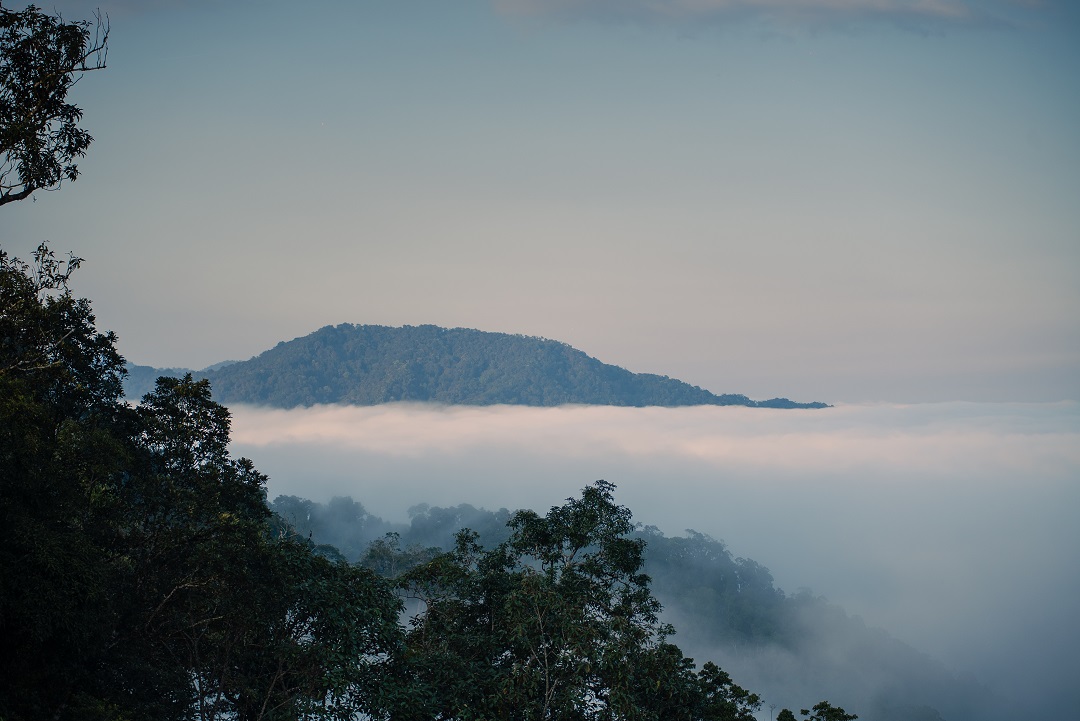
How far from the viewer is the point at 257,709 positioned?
13320 mm

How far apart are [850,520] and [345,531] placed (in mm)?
128198

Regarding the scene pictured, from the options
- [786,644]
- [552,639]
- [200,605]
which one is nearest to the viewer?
[200,605]

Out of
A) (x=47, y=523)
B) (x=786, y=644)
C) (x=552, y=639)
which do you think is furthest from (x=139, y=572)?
(x=786, y=644)

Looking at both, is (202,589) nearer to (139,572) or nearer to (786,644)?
(139,572)

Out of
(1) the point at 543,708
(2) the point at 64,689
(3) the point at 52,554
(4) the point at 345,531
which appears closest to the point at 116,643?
(2) the point at 64,689

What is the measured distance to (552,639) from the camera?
14.0 meters

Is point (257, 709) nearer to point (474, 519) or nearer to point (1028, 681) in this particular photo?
point (474, 519)

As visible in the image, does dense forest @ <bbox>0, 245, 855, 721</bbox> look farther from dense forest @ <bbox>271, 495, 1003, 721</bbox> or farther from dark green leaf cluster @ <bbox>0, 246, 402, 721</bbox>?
dense forest @ <bbox>271, 495, 1003, 721</bbox>

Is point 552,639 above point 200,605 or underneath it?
underneath

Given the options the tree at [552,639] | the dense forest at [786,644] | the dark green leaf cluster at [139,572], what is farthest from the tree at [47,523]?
the dense forest at [786,644]

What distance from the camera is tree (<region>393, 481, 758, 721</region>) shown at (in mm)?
13453

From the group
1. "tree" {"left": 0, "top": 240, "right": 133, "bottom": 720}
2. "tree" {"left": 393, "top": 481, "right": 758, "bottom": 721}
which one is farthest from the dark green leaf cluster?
"tree" {"left": 393, "top": 481, "right": 758, "bottom": 721}

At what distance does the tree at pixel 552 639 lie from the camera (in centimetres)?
1345

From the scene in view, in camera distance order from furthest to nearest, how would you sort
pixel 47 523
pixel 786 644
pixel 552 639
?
1. pixel 786 644
2. pixel 552 639
3. pixel 47 523
